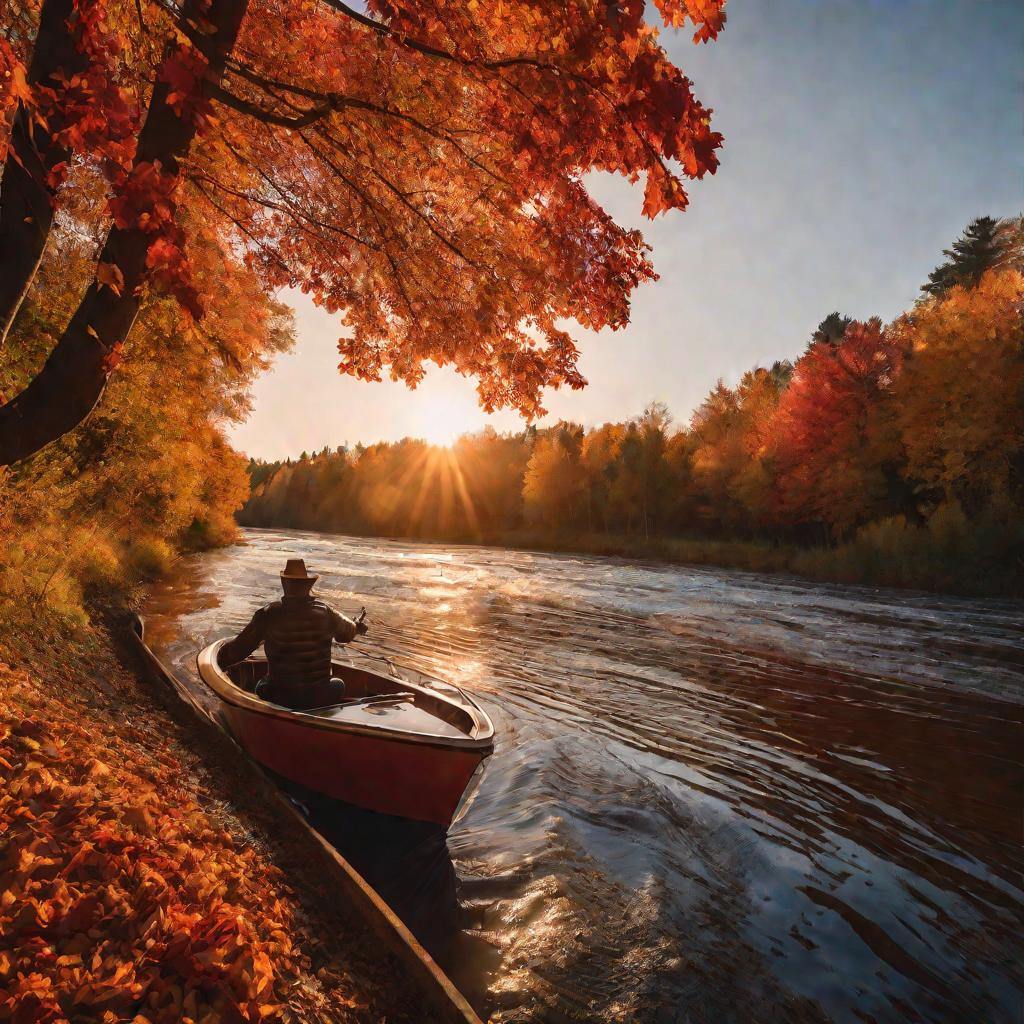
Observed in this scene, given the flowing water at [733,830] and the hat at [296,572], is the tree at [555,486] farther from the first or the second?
the hat at [296,572]

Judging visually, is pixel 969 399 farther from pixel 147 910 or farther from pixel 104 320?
pixel 147 910

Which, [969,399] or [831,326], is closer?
[969,399]

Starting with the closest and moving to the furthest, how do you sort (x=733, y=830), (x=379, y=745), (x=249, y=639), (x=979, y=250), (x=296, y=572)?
(x=379, y=745)
(x=733, y=830)
(x=296, y=572)
(x=249, y=639)
(x=979, y=250)

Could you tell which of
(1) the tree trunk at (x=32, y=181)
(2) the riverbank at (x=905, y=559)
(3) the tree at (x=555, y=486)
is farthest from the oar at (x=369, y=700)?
(3) the tree at (x=555, y=486)

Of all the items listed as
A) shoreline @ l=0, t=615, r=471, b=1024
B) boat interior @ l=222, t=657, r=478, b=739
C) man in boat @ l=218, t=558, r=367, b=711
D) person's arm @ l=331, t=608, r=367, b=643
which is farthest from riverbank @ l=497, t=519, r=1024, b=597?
shoreline @ l=0, t=615, r=471, b=1024

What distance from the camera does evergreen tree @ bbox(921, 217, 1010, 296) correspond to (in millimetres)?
46500

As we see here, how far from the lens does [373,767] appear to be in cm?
576

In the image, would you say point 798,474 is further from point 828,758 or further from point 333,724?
point 333,724

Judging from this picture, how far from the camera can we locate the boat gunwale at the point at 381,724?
5.42 m

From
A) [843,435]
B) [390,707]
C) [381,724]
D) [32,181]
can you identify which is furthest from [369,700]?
[843,435]

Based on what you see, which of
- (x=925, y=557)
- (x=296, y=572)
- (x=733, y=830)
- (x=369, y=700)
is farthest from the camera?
(x=925, y=557)

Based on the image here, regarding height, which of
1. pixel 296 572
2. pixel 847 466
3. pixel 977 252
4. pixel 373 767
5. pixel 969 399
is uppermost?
pixel 977 252

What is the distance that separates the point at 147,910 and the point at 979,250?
63429mm

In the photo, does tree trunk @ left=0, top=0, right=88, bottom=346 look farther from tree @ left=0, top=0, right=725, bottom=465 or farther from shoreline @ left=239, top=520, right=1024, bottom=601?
shoreline @ left=239, top=520, right=1024, bottom=601
